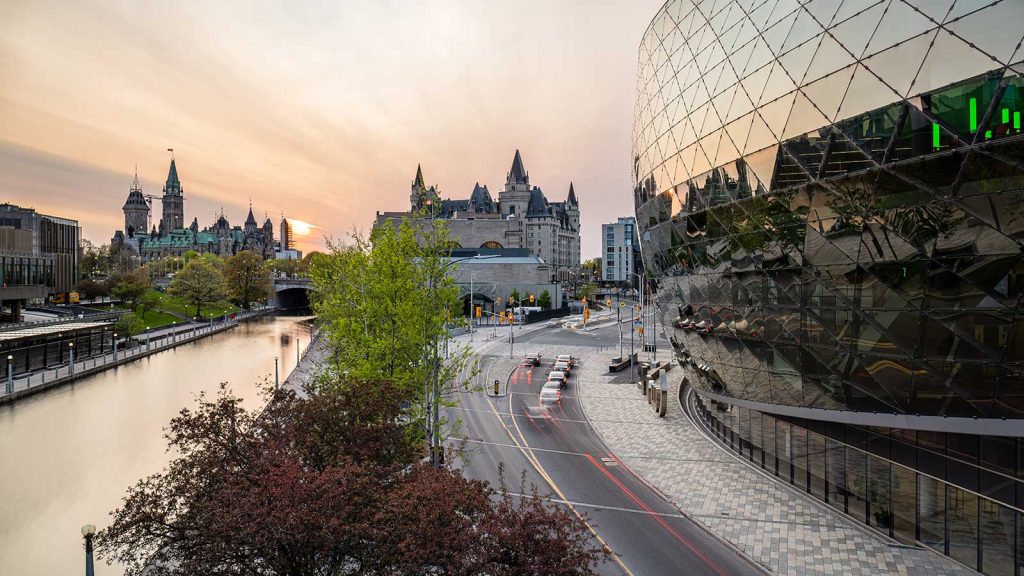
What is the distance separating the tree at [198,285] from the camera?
3885 inches

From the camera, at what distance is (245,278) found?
124 metres

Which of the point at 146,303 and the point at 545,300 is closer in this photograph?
the point at 146,303

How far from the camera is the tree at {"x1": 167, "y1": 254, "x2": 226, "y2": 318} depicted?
324 ft

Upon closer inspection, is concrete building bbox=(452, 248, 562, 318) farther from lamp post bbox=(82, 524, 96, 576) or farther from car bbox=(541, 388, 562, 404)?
lamp post bbox=(82, 524, 96, 576)

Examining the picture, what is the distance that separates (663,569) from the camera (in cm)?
1619

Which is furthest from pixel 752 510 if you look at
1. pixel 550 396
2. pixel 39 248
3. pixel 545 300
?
pixel 39 248

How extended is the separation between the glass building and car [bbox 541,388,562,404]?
51.2 ft

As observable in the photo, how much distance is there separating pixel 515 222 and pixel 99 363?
11527cm

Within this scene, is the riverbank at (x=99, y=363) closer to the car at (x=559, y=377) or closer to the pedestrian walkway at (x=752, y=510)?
the car at (x=559, y=377)

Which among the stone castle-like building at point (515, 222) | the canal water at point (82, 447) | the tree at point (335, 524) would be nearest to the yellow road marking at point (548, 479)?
the tree at point (335, 524)

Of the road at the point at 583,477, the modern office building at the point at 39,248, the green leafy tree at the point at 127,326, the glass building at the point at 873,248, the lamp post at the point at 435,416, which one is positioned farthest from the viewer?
the modern office building at the point at 39,248

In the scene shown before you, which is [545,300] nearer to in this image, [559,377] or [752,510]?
[559,377]

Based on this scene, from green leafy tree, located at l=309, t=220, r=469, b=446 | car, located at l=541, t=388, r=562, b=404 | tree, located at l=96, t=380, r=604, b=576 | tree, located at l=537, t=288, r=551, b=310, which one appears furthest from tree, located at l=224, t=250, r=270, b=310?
tree, located at l=96, t=380, r=604, b=576

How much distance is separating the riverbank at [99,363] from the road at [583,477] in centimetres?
3310
